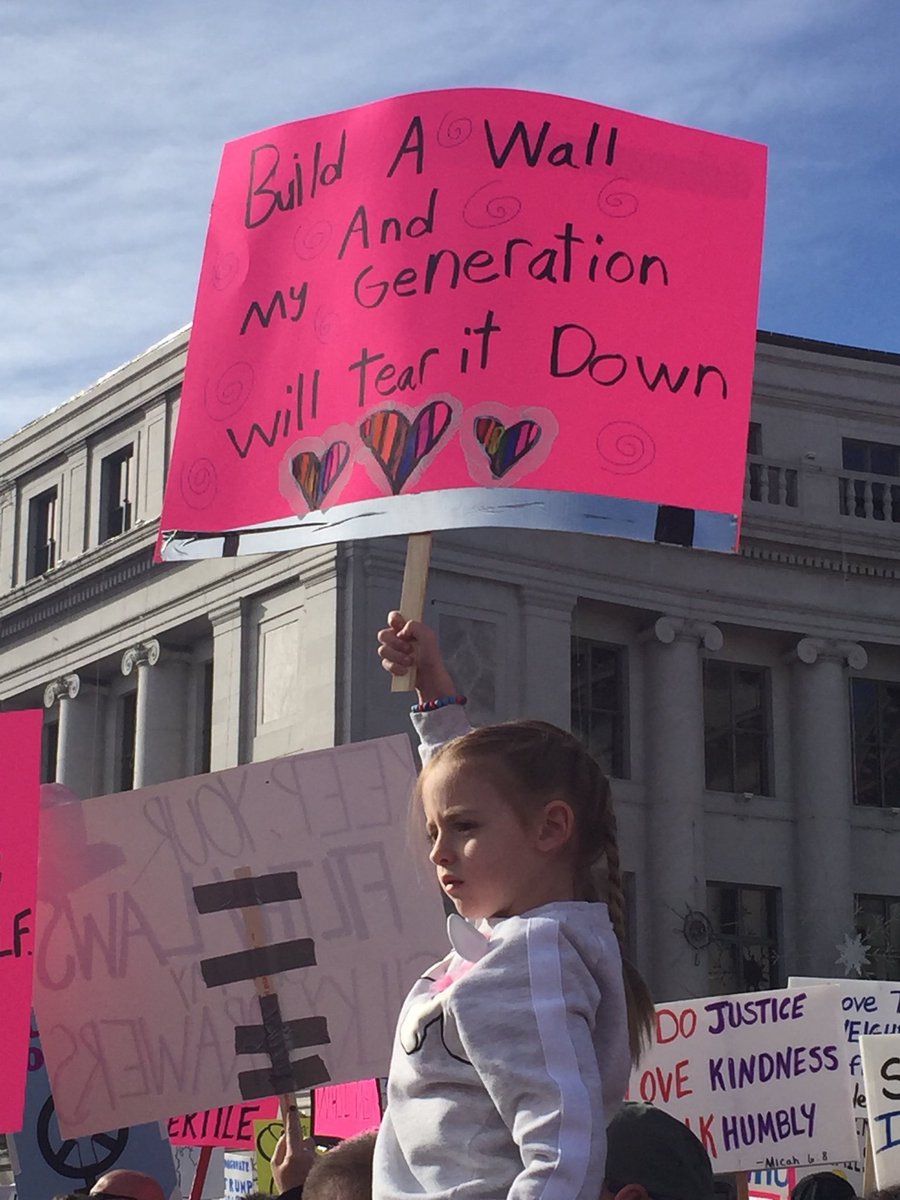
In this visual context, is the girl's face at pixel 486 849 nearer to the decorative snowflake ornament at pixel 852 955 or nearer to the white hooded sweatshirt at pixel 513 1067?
the white hooded sweatshirt at pixel 513 1067

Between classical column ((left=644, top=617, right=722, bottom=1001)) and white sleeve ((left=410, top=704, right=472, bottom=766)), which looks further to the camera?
classical column ((left=644, top=617, right=722, bottom=1001))

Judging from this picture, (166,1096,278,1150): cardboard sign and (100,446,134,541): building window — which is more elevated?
(100,446,134,541): building window

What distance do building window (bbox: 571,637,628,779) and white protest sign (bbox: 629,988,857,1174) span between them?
18.6 metres

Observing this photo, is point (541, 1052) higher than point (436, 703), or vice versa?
point (436, 703)

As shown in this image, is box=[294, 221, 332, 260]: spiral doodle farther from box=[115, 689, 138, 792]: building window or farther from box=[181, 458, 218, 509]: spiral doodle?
box=[115, 689, 138, 792]: building window

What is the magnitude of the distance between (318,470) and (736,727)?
78.2 feet

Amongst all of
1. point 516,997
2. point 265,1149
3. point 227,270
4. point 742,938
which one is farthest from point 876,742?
point 516,997

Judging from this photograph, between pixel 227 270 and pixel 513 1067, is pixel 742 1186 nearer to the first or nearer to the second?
pixel 227 270

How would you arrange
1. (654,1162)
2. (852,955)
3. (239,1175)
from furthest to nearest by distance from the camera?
1. (852,955)
2. (239,1175)
3. (654,1162)

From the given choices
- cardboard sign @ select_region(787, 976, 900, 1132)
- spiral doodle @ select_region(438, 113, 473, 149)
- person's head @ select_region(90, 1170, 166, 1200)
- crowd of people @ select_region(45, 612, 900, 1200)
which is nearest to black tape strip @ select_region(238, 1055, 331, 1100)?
person's head @ select_region(90, 1170, 166, 1200)

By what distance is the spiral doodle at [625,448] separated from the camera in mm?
4641

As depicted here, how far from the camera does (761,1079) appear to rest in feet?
25.8

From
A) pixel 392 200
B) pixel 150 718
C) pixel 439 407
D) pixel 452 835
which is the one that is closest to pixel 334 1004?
pixel 439 407

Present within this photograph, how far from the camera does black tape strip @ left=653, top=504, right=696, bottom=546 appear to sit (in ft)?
15.2
